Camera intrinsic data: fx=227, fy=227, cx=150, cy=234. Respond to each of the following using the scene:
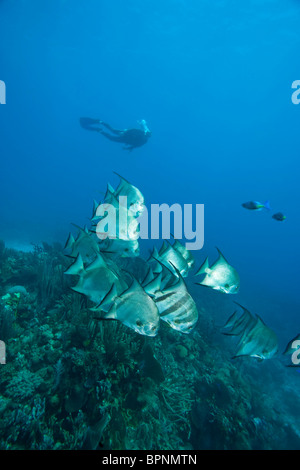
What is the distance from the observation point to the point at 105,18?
46656mm

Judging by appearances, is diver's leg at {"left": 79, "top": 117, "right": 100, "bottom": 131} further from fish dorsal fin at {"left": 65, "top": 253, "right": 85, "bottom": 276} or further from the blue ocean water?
fish dorsal fin at {"left": 65, "top": 253, "right": 85, "bottom": 276}

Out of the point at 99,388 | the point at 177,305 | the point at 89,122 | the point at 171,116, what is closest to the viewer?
the point at 177,305

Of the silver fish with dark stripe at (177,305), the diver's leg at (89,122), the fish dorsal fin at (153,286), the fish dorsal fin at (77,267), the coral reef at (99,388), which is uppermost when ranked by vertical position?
the diver's leg at (89,122)

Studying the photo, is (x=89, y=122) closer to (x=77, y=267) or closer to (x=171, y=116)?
(x=77, y=267)

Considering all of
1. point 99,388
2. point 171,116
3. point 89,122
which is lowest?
point 99,388

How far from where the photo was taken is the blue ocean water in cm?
4109

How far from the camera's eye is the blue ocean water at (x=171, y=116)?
4109 cm

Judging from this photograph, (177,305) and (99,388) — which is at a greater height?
(177,305)

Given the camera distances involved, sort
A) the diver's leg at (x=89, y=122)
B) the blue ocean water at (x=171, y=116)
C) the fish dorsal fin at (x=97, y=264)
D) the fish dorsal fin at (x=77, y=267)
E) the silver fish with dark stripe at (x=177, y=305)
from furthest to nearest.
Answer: the blue ocean water at (x=171, y=116) < the diver's leg at (x=89, y=122) < the fish dorsal fin at (x=77, y=267) < the fish dorsal fin at (x=97, y=264) < the silver fish with dark stripe at (x=177, y=305)

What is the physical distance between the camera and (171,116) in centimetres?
13688

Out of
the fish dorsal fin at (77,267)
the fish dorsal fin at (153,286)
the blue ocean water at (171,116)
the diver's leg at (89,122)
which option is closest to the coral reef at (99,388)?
the fish dorsal fin at (77,267)

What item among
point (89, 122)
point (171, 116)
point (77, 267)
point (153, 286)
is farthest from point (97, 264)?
point (171, 116)

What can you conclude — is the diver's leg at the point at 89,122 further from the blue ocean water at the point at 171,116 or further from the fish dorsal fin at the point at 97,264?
the fish dorsal fin at the point at 97,264

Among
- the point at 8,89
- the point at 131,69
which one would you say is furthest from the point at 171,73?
the point at 8,89
